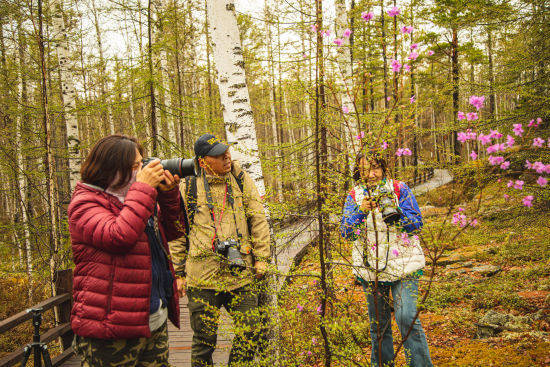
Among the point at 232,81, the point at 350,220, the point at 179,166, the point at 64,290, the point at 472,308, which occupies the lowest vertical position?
the point at 472,308

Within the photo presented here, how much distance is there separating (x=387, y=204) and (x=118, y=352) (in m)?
1.59

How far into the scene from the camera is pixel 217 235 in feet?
7.29

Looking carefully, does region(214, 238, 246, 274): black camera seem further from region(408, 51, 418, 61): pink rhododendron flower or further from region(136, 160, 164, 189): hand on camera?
region(408, 51, 418, 61): pink rhododendron flower

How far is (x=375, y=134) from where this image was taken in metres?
1.73

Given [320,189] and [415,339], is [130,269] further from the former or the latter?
[415,339]

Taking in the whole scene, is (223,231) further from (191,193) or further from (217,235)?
(191,193)

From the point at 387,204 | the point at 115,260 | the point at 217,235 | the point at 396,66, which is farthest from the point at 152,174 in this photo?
the point at 396,66

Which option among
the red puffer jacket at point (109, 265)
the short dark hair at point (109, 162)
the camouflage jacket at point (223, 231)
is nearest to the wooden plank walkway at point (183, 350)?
the camouflage jacket at point (223, 231)

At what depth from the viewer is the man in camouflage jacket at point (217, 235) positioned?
2.18 meters

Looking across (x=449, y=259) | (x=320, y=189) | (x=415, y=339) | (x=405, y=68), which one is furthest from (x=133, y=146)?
(x=449, y=259)

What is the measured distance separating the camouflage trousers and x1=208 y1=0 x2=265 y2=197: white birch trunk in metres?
1.46

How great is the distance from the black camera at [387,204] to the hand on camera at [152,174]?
117cm

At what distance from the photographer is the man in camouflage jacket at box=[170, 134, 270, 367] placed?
218cm

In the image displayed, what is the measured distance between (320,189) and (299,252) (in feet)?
19.4
